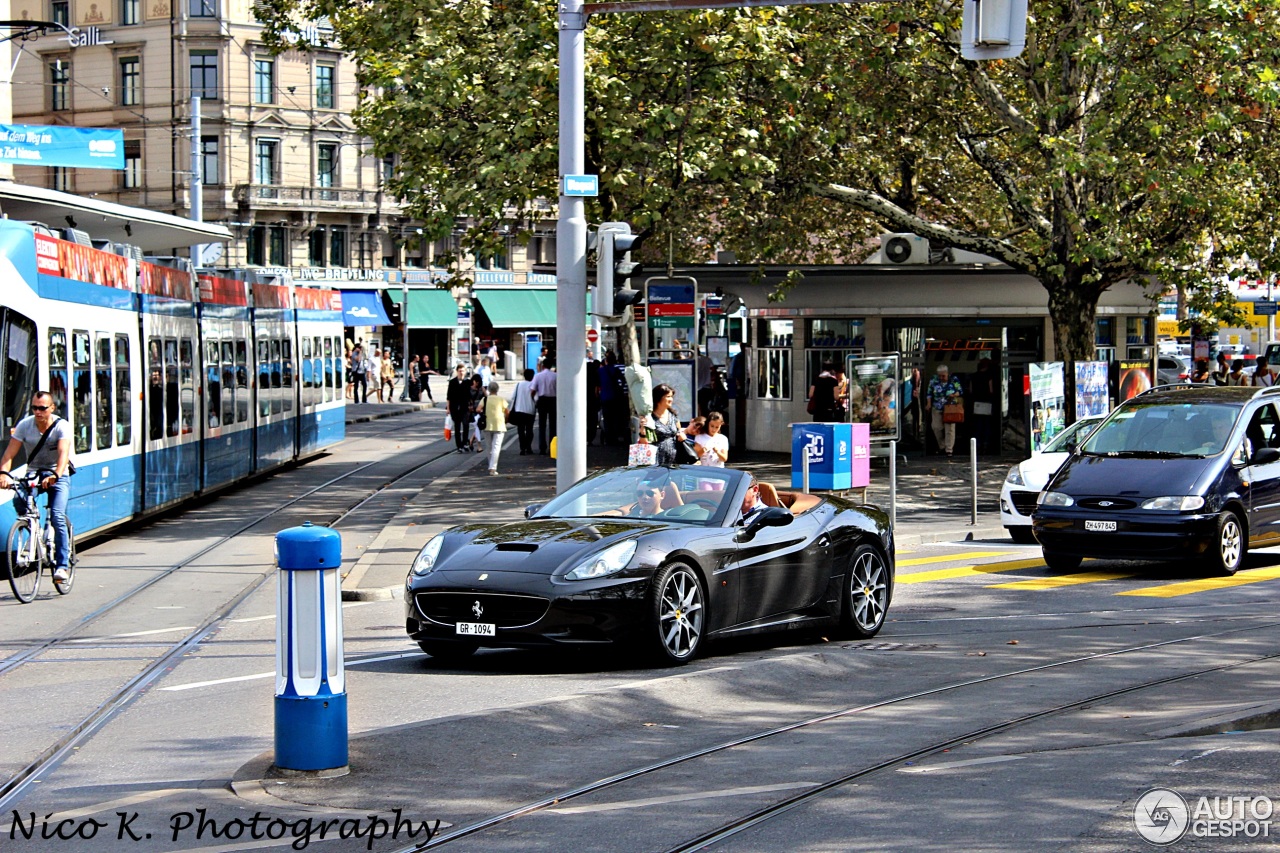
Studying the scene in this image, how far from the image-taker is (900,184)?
31.0m

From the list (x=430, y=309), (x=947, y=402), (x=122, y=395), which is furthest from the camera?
(x=430, y=309)

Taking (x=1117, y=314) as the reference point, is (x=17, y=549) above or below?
below

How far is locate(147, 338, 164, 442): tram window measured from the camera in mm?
20375

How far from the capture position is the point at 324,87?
72.6 m

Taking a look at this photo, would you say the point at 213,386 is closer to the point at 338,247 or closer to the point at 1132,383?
the point at 1132,383

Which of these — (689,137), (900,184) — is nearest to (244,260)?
(900,184)

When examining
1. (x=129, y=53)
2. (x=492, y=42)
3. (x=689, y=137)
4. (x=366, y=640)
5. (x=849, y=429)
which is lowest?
(x=366, y=640)

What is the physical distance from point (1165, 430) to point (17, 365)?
11118mm

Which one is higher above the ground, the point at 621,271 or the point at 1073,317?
the point at 621,271

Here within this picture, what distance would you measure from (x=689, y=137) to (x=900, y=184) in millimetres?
8751

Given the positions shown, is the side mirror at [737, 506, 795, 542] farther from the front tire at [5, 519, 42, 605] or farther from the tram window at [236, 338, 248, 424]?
the tram window at [236, 338, 248, 424]

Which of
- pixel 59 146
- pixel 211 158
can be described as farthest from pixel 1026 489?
pixel 211 158

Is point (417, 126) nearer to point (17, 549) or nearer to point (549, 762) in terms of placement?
point (17, 549)

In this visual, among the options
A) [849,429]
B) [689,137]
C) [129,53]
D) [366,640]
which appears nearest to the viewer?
[366,640]
